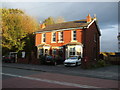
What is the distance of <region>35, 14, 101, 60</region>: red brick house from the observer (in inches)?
968

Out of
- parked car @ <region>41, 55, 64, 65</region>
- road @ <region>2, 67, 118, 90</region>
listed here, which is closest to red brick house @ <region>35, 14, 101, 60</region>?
parked car @ <region>41, 55, 64, 65</region>

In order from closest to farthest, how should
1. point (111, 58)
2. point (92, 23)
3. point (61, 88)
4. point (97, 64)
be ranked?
1. point (61, 88)
2. point (97, 64)
3. point (111, 58)
4. point (92, 23)

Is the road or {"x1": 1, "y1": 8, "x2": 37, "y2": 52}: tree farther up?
{"x1": 1, "y1": 8, "x2": 37, "y2": 52}: tree

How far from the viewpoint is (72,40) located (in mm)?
25781

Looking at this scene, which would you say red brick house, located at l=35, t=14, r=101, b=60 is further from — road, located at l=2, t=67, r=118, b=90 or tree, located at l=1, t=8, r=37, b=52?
road, located at l=2, t=67, r=118, b=90

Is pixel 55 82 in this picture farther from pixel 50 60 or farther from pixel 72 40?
pixel 72 40

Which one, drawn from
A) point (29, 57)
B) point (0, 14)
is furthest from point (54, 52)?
point (0, 14)

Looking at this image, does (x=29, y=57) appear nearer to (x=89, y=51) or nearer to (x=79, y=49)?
(x=79, y=49)

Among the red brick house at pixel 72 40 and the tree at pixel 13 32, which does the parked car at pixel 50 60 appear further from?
the tree at pixel 13 32

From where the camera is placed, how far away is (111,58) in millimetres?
24312

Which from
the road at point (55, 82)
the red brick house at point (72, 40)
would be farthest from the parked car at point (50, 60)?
the road at point (55, 82)

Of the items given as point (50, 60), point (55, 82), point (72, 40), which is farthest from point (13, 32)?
point (55, 82)

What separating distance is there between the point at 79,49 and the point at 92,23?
5.80 metres

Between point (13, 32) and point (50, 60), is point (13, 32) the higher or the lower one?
the higher one
